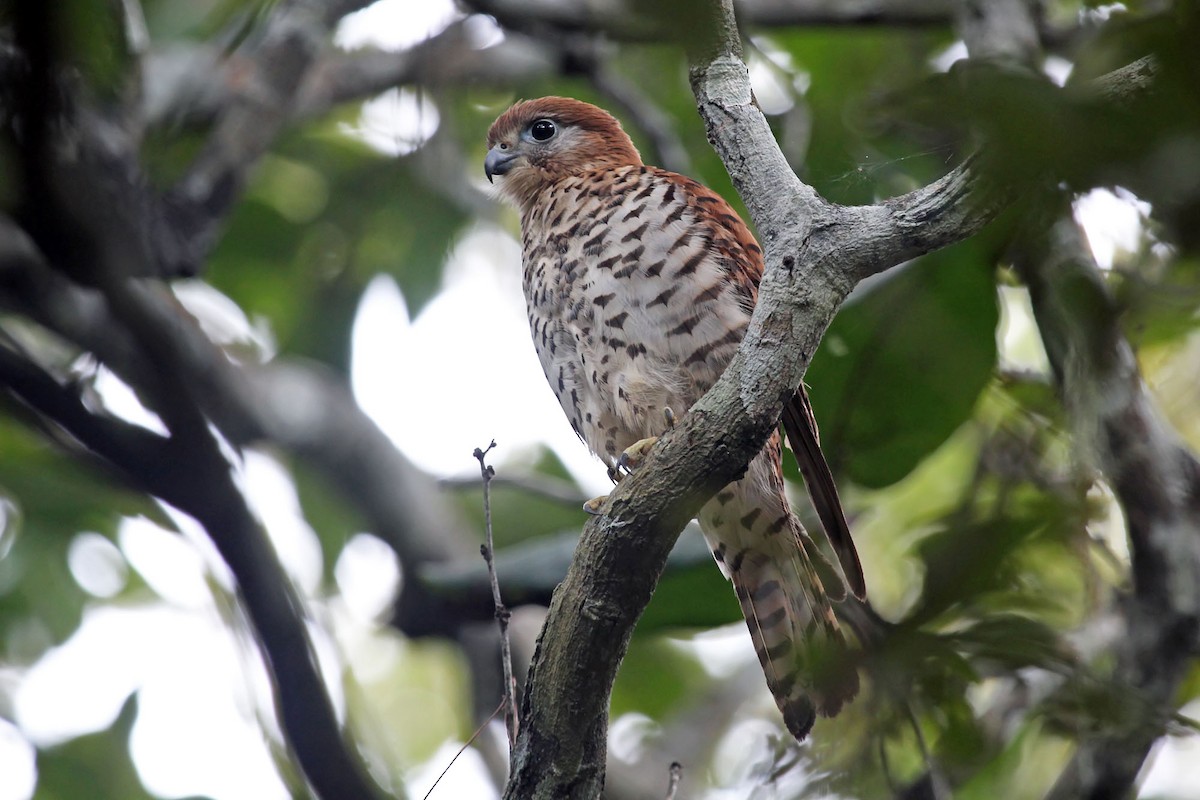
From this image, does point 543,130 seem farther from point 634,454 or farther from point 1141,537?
point 1141,537

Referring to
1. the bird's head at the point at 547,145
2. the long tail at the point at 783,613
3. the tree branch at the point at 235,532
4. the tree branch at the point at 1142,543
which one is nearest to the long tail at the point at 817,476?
the long tail at the point at 783,613

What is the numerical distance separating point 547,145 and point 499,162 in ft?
0.66

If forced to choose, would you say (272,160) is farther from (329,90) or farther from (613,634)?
(613,634)

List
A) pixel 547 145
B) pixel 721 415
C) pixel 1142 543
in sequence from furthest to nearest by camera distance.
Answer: pixel 547 145, pixel 1142 543, pixel 721 415

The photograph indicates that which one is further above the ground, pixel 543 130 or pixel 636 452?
pixel 543 130

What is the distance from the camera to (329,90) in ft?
19.7

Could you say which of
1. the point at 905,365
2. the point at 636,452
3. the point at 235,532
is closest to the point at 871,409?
the point at 905,365

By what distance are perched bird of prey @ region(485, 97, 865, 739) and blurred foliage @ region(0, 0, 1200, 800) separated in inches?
10.5

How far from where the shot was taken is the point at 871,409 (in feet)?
11.4

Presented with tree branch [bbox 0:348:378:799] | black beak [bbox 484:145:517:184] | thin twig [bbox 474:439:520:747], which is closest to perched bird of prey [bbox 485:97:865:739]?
thin twig [bbox 474:439:520:747]

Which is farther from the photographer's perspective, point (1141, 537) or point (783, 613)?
point (783, 613)

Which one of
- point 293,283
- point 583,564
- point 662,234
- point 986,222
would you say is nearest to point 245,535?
point 583,564

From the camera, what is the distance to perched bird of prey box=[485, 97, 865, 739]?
3.37 metres

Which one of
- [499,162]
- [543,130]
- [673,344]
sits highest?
[543,130]
